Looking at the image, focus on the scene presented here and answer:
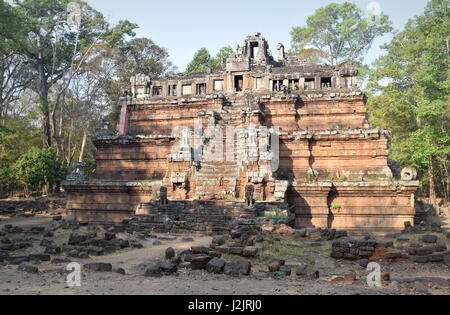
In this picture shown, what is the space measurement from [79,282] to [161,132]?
19.6m

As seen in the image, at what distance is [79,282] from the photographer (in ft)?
25.6

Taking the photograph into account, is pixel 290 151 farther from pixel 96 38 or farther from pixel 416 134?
pixel 96 38

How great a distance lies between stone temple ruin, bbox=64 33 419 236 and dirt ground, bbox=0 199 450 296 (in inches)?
268

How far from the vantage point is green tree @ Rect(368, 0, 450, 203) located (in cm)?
2878

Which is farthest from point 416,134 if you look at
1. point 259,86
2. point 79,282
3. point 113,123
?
point 113,123

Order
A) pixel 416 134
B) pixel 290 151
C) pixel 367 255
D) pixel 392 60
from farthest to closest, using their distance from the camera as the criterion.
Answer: pixel 392 60
pixel 416 134
pixel 290 151
pixel 367 255

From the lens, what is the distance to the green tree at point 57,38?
3759 centimetres

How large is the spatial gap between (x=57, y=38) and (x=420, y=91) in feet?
117

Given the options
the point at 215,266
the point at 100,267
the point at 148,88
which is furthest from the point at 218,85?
the point at 215,266

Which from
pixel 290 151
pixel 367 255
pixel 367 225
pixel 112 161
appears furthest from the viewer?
pixel 112 161

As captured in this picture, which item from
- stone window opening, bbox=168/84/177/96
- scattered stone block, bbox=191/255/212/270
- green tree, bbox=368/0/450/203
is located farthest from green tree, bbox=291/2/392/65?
scattered stone block, bbox=191/255/212/270

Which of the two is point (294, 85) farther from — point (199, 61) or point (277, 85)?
point (199, 61)

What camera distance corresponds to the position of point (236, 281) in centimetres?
810

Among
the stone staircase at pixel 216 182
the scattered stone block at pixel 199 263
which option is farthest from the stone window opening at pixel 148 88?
the scattered stone block at pixel 199 263
